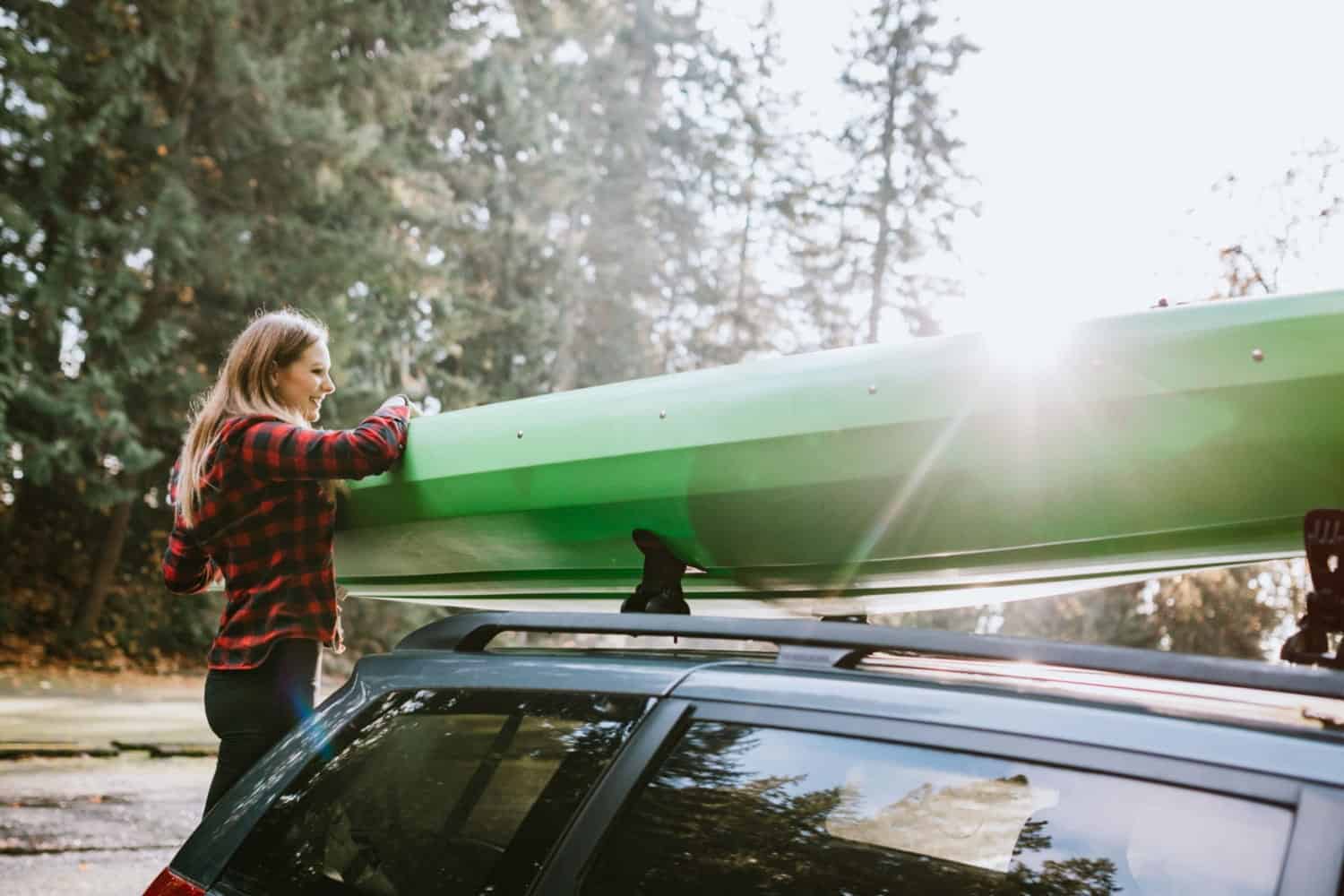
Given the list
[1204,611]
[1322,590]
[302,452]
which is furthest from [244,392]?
[1204,611]

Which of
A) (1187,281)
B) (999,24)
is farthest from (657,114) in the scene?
(1187,281)

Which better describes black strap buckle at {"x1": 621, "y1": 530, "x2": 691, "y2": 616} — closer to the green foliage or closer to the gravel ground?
the gravel ground

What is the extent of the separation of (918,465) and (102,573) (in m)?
16.3

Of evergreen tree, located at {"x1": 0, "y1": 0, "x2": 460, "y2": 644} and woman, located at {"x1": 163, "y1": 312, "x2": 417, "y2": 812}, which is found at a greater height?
evergreen tree, located at {"x1": 0, "y1": 0, "x2": 460, "y2": 644}

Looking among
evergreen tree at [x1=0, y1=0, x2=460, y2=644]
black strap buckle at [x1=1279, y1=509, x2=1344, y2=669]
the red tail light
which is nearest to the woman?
the red tail light

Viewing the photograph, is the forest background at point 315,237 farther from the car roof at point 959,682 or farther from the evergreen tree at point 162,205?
the car roof at point 959,682

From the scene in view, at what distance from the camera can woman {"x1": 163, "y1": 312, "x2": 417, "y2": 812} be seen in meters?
3.11

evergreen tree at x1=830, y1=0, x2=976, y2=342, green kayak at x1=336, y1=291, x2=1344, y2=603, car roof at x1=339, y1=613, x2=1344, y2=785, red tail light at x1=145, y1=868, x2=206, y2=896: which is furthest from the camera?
evergreen tree at x1=830, y1=0, x2=976, y2=342

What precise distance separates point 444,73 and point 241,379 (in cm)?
1600

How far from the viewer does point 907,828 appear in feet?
5.76

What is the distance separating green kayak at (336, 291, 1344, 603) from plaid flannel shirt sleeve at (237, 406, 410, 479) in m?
0.37

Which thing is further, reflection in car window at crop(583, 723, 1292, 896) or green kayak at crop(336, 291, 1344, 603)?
green kayak at crop(336, 291, 1344, 603)

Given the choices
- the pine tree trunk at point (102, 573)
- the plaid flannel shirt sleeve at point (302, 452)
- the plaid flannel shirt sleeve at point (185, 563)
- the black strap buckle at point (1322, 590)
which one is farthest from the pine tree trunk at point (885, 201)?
the black strap buckle at point (1322, 590)

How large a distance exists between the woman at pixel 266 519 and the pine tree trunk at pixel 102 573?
48.6 ft
